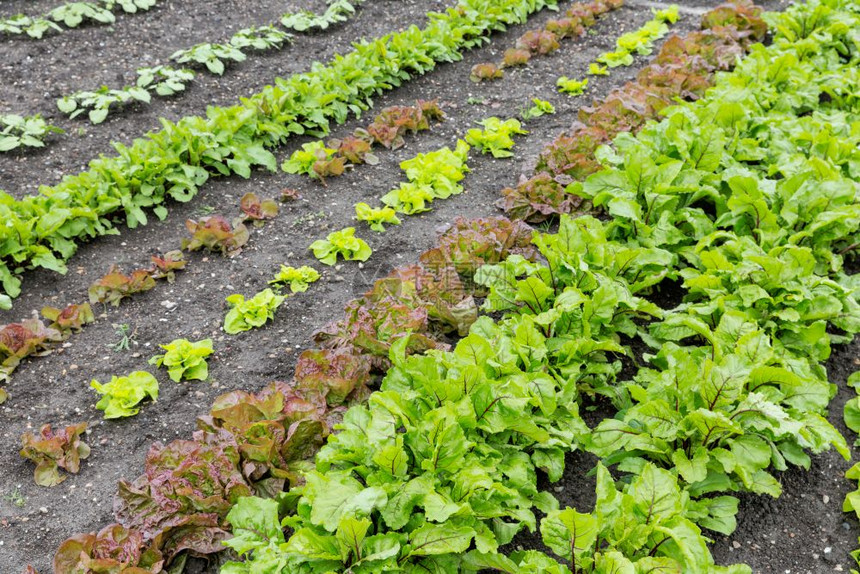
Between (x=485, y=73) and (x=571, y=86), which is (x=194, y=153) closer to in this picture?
(x=485, y=73)

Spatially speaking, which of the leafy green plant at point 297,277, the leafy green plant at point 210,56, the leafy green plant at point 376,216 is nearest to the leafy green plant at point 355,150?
the leafy green plant at point 376,216

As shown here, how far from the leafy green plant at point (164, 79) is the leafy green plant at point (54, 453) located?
4237mm

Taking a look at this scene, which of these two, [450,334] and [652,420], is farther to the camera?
[450,334]

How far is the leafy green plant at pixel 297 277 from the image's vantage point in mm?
4809

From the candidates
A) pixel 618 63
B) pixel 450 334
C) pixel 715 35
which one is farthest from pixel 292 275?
A: pixel 715 35

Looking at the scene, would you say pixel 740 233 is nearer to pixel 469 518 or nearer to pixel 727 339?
pixel 727 339

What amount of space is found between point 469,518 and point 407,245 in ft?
9.23

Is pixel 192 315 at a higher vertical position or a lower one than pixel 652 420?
lower

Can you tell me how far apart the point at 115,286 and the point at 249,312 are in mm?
1002

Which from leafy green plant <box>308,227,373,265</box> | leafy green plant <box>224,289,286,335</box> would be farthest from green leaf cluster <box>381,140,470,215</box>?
leafy green plant <box>224,289,286,335</box>

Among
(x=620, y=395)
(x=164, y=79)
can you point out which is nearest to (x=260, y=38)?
(x=164, y=79)

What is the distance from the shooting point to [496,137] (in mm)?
6414

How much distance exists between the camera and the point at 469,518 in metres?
2.71

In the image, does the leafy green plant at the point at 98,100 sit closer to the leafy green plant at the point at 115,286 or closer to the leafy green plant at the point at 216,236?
the leafy green plant at the point at 216,236
